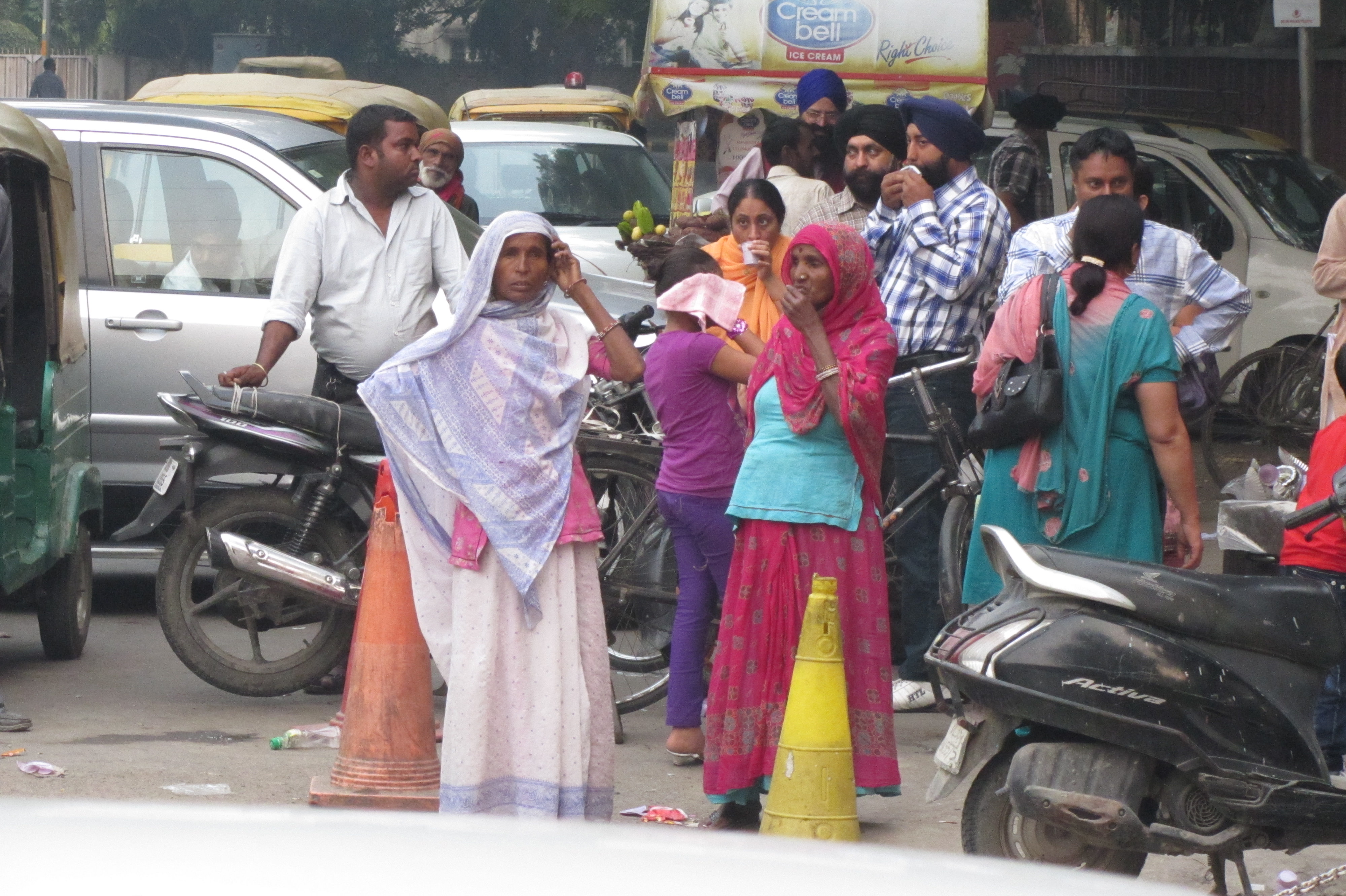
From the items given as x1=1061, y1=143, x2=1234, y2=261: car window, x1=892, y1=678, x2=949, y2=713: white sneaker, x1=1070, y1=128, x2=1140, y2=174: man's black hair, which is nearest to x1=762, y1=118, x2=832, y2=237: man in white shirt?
x1=1070, y1=128, x2=1140, y2=174: man's black hair

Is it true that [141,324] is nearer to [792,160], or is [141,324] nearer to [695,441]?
[792,160]

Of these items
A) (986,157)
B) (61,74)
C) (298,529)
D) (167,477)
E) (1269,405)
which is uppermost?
(61,74)

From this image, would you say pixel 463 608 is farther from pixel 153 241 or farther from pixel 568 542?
pixel 153 241

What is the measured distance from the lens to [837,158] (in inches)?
283

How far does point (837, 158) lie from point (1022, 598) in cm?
354

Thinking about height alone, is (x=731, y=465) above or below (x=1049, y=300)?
below

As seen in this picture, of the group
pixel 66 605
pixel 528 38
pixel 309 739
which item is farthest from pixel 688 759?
pixel 528 38

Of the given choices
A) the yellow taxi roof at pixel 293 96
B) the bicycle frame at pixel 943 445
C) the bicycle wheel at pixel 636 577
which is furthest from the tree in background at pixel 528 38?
the bicycle frame at pixel 943 445

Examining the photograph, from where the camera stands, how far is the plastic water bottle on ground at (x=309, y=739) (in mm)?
5559

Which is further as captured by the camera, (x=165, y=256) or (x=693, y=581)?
(x=165, y=256)

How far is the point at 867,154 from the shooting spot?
648 centimetres

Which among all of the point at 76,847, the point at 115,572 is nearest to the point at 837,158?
the point at 115,572

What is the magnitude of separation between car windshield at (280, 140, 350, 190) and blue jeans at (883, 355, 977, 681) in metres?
2.92

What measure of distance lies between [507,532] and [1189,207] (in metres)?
8.24
